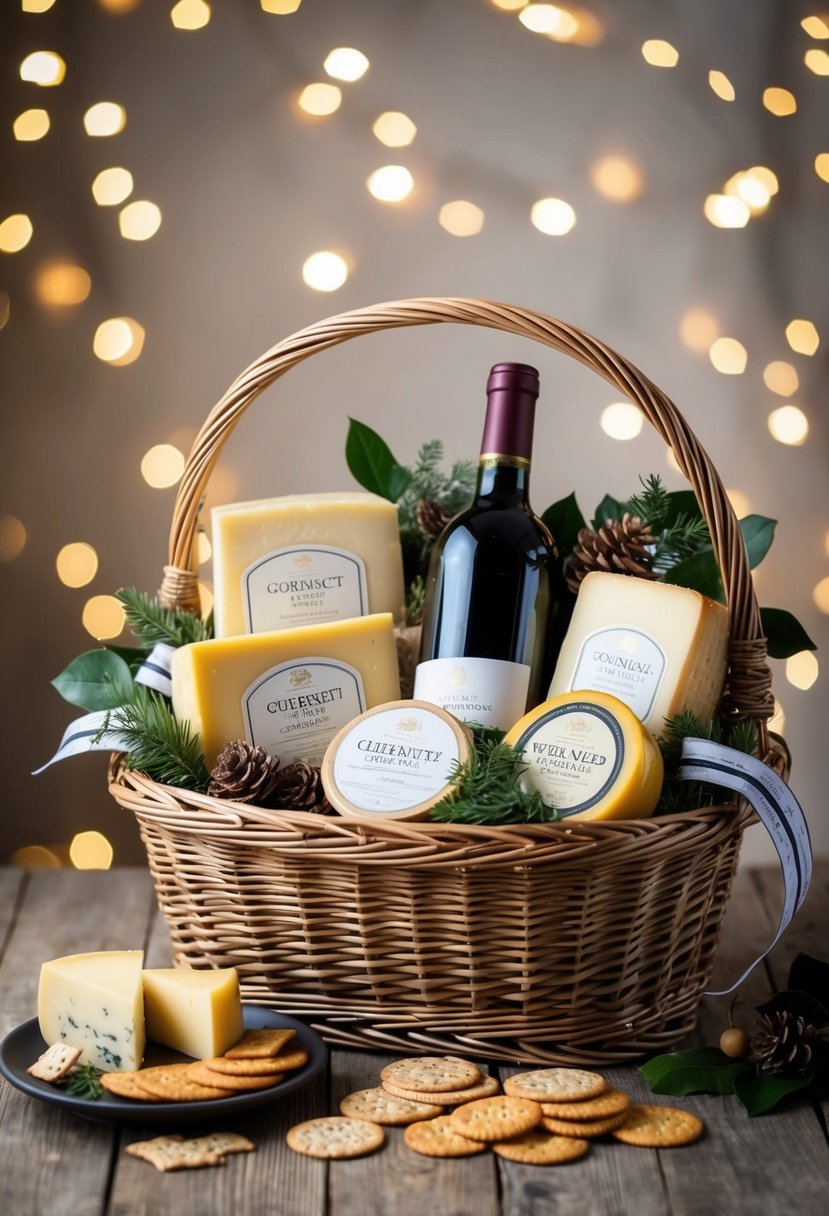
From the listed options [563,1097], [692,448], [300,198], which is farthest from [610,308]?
[563,1097]

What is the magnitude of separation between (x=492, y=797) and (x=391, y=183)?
108 cm

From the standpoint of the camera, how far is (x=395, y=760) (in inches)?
42.0

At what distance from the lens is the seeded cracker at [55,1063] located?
3.12ft

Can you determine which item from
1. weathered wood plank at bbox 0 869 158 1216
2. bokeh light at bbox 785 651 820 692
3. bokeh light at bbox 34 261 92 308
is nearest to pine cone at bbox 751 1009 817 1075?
weathered wood plank at bbox 0 869 158 1216

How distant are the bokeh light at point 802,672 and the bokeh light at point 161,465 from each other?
98 centimetres

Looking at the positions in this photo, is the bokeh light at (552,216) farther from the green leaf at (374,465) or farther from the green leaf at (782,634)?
the green leaf at (782,634)

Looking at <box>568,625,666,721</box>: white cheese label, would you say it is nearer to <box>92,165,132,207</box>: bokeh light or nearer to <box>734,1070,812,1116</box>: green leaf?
<box>734,1070,812,1116</box>: green leaf

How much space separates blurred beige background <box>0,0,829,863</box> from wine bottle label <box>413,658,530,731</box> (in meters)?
0.67

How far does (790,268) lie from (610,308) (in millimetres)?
275

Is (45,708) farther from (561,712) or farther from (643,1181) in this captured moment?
(643,1181)

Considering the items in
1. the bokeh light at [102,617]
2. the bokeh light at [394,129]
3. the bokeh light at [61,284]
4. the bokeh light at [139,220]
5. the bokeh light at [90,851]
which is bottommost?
the bokeh light at [90,851]

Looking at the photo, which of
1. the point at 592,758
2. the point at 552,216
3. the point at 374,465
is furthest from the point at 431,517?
the point at 552,216

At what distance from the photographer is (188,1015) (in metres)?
0.99

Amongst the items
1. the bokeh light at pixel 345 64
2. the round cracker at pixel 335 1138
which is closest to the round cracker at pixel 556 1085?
the round cracker at pixel 335 1138
